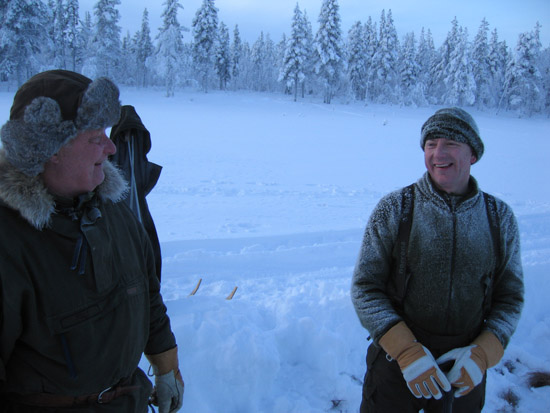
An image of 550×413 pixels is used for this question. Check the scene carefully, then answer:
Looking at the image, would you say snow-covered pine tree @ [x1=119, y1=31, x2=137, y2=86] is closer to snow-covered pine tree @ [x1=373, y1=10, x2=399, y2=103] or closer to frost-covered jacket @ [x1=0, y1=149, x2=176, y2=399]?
snow-covered pine tree @ [x1=373, y1=10, x2=399, y2=103]

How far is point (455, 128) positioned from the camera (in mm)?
2027

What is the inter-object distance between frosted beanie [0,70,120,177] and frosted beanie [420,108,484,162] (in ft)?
5.68

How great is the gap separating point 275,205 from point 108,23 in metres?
41.1

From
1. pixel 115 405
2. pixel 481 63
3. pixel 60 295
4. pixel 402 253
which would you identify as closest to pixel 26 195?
pixel 60 295

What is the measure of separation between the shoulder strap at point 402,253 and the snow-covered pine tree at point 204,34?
48.7 metres

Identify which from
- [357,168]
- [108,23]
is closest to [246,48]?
[108,23]

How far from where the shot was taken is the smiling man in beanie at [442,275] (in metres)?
2.03

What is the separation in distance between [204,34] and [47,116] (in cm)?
5168

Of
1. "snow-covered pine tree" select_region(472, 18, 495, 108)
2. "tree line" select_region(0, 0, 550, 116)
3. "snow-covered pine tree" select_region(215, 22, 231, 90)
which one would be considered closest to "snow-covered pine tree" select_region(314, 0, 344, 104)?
"tree line" select_region(0, 0, 550, 116)

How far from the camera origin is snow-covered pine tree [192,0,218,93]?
154 feet

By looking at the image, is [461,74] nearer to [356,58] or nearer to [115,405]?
[356,58]

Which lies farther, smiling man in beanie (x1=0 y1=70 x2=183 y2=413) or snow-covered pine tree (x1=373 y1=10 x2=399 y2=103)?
snow-covered pine tree (x1=373 y1=10 x2=399 y2=103)

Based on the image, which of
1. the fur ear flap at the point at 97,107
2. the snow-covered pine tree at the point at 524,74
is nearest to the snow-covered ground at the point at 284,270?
the fur ear flap at the point at 97,107

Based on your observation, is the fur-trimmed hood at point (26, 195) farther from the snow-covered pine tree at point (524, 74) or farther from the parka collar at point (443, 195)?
the snow-covered pine tree at point (524, 74)
